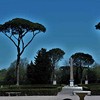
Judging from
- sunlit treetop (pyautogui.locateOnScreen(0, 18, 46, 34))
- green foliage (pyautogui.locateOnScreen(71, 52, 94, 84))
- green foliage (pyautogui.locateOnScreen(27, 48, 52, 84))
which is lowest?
green foliage (pyautogui.locateOnScreen(27, 48, 52, 84))

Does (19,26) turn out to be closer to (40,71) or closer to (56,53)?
(40,71)

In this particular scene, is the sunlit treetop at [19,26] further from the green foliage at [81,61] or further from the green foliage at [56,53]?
the green foliage at [81,61]

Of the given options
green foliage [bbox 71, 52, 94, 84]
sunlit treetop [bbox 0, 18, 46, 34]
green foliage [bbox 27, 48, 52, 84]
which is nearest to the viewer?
sunlit treetop [bbox 0, 18, 46, 34]

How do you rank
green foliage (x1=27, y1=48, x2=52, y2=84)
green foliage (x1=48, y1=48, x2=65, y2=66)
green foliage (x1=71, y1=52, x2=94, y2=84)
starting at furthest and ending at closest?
green foliage (x1=71, y1=52, x2=94, y2=84)
green foliage (x1=48, y1=48, x2=65, y2=66)
green foliage (x1=27, y1=48, x2=52, y2=84)

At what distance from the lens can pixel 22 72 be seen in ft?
208

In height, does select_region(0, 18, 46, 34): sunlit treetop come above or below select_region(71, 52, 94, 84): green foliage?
above

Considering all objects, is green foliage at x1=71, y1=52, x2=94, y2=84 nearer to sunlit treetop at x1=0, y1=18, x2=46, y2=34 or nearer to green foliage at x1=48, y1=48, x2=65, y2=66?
green foliage at x1=48, y1=48, x2=65, y2=66

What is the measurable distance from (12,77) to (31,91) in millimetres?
32534

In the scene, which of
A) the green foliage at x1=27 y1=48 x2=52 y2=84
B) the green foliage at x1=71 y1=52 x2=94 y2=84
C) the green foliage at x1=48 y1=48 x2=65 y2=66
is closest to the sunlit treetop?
the green foliage at x1=27 y1=48 x2=52 y2=84

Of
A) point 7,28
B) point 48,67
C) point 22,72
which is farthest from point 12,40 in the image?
point 22,72

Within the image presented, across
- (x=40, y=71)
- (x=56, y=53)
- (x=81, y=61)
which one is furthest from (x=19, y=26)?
(x=81, y=61)

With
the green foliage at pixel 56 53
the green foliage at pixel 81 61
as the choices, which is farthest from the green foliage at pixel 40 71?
the green foliage at pixel 81 61

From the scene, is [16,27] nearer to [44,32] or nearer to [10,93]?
[44,32]

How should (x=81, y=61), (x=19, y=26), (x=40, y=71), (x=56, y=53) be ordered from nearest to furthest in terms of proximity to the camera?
(x=19, y=26), (x=40, y=71), (x=56, y=53), (x=81, y=61)
